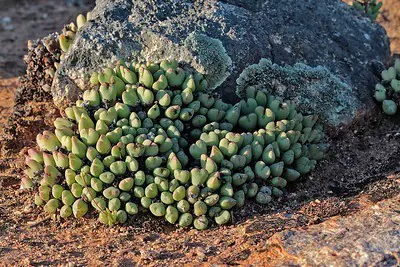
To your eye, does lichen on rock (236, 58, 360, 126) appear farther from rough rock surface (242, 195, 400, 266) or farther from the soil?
rough rock surface (242, 195, 400, 266)

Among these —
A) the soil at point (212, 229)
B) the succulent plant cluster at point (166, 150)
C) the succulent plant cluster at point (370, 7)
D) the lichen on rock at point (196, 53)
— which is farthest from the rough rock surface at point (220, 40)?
the succulent plant cluster at point (370, 7)

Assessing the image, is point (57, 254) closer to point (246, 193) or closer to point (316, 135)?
point (246, 193)

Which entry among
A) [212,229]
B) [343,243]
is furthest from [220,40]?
[343,243]

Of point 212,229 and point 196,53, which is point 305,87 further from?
point 212,229

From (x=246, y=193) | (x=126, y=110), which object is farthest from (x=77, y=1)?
(x=246, y=193)

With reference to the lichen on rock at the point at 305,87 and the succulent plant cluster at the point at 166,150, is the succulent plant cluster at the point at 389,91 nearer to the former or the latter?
the lichen on rock at the point at 305,87

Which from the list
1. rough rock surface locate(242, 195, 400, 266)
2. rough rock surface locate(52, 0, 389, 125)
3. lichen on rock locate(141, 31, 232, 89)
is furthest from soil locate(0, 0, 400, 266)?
lichen on rock locate(141, 31, 232, 89)
